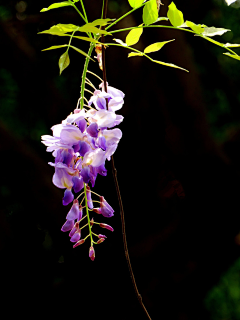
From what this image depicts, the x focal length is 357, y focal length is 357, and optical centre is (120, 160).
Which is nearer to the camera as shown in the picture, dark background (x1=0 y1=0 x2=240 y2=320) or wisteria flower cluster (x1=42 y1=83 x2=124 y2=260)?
wisteria flower cluster (x1=42 y1=83 x2=124 y2=260)

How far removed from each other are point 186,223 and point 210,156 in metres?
0.37

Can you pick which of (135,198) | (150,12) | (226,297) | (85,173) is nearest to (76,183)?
(85,173)

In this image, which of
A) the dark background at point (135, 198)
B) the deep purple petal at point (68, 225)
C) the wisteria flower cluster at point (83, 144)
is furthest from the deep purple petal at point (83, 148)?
the dark background at point (135, 198)

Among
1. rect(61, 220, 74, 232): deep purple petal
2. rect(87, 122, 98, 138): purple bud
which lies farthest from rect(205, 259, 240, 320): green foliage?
rect(87, 122, 98, 138): purple bud

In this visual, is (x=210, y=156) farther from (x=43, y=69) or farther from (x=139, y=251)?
(x=43, y=69)

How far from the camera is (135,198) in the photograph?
1.90 m

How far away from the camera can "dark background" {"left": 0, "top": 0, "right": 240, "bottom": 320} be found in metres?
1.77

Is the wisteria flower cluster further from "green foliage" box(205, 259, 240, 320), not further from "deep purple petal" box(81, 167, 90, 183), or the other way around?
"green foliage" box(205, 259, 240, 320)

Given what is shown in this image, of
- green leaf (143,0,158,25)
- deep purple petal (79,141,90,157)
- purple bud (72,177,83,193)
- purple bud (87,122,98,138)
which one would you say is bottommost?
purple bud (72,177,83,193)

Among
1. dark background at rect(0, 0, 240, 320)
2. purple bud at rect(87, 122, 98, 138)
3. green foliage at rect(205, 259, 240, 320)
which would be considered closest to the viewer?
purple bud at rect(87, 122, 98, 138)

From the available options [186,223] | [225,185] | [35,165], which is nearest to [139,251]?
[186,223]

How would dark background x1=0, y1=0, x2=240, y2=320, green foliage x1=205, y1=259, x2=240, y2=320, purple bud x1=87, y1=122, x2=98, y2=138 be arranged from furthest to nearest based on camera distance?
green foliage x1=205, y1=259, x2=240, y2=320 < dark background x1=0, y1=0, x2=240, y2=320 < purple bud x1=87, y1=122, x2=98, y2=138

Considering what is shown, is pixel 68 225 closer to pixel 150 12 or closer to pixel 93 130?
pixel 93 130

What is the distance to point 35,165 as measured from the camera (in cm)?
168
